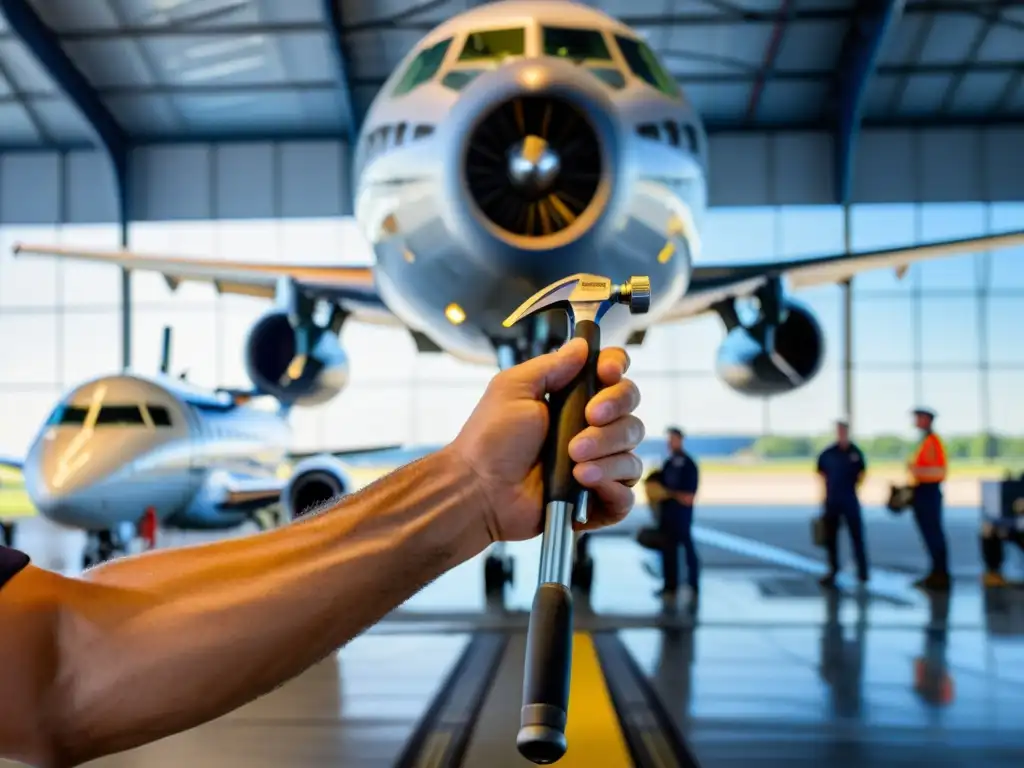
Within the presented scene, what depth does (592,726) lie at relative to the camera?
14.3ft

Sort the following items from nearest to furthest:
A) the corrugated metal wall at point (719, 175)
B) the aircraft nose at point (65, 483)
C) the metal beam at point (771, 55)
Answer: the aircraft nose at point (65, 483) → the metal beam at point (771, 55) → the corrugated metal wall at point (719, 175)

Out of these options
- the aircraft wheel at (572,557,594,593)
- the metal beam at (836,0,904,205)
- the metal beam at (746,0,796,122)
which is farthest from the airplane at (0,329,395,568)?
the metal beam at (836,0,904,205)

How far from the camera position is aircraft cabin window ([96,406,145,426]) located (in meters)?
8.19

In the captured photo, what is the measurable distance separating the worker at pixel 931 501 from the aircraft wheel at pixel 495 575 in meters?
3.92

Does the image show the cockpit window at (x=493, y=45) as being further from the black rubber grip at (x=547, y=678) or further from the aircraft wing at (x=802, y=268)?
the black rubber grip at (x=547, y=678)

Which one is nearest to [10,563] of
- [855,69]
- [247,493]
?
[247,493]

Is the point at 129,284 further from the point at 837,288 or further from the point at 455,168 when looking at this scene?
the point at 455,168

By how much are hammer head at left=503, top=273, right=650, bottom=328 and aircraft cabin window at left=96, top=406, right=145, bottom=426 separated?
25.9 feet

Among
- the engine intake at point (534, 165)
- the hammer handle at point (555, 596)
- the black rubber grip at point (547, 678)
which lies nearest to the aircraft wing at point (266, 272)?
the engine intake at point (534, 165)

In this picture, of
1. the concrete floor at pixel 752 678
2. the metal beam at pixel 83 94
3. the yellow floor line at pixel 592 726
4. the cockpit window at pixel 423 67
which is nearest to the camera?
the yellow floor line at pixel 592 726

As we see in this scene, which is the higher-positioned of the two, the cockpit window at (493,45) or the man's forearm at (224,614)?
the cockpit window at (493,45)

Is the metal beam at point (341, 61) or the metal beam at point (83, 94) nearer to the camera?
the metal beam at point (83, 94)

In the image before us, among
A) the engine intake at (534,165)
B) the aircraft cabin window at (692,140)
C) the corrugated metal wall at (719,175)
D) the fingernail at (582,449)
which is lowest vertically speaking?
the fingernail at (582,449)

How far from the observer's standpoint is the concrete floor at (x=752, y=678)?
408 centimetres
